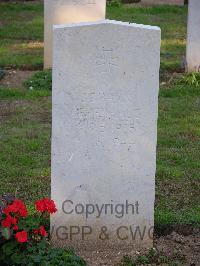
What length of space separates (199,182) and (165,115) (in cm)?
206

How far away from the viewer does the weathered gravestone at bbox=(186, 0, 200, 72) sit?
9297 mm

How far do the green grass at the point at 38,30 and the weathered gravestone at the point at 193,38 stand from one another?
1.12 feet

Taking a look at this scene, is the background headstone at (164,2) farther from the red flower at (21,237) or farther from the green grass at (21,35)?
the red flower at (21,237)

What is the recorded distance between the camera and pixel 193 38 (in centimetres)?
948

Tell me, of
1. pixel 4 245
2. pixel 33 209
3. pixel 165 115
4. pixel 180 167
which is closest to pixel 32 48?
pixel 165 115

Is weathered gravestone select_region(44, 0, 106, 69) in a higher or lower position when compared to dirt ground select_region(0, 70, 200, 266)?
higher

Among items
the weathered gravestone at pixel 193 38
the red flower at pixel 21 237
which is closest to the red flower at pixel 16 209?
the red flower at pixel 21 237

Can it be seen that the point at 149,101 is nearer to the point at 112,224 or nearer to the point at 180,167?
the point at 112,224

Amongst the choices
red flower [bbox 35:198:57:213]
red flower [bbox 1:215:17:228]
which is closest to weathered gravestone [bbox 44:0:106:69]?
red flower [bbox 35:198:57:213]

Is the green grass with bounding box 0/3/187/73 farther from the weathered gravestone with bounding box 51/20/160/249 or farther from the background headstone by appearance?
the weathered gravestone with bounding box 51/20/160/249

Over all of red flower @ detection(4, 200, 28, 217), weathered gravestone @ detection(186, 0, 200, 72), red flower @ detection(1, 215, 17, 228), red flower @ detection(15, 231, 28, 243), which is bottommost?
red flower @ detection(15, 231, 28, 243)

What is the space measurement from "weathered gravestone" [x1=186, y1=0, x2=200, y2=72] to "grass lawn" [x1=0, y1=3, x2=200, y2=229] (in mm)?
397

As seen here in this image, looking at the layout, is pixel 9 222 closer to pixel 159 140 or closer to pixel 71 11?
pixel 159 140

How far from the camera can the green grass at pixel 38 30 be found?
10531 millimetres
